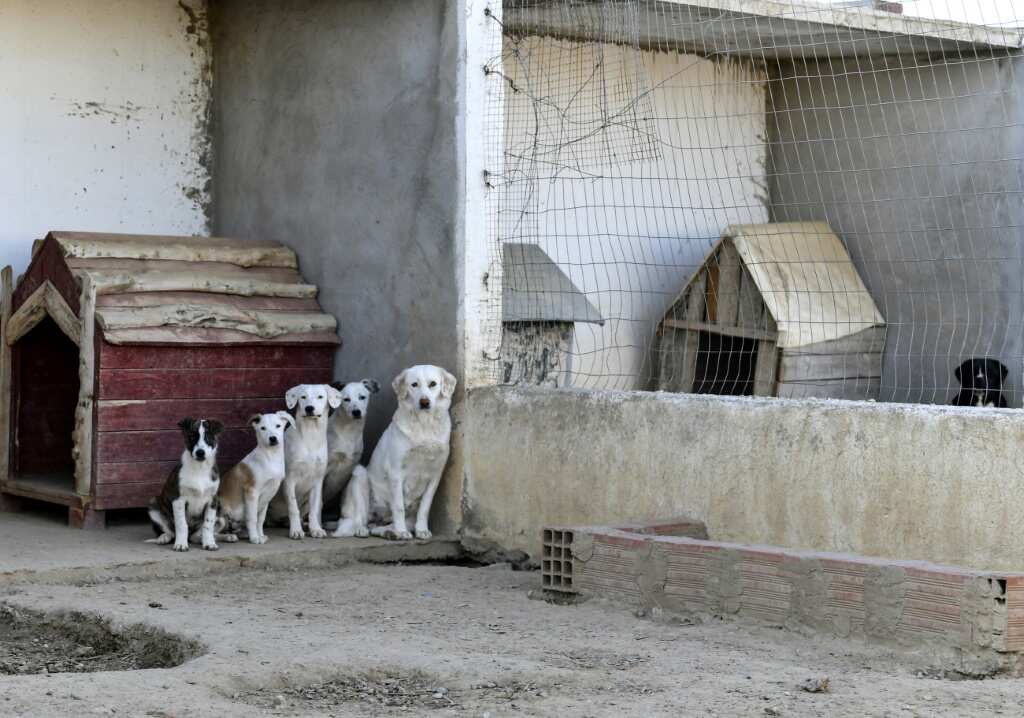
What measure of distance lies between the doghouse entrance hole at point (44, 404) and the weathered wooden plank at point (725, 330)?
444 centimetres

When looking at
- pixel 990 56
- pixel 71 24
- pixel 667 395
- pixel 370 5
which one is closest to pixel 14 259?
pixel 71 24

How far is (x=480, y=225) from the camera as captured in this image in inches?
318

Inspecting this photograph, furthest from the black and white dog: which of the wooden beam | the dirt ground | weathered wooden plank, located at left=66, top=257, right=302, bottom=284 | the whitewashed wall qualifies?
the wooden beam

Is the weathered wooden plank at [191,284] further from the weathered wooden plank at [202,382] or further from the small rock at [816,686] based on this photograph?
the small rock at [816,686]

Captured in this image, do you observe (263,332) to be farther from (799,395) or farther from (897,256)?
(897,256)

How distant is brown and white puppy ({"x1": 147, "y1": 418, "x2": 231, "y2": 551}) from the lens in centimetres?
735

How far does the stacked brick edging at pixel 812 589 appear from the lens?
510cm

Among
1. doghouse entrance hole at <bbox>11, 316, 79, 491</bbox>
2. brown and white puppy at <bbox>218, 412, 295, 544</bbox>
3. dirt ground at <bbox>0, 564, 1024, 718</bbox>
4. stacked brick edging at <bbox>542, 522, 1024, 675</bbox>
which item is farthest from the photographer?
doghouse entrance hole at <bbox>11, 316, 79, 491</bbox>

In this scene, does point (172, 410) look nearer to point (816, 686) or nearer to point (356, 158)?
point (356, 158)

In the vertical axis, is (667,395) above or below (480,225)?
below

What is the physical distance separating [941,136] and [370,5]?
4.56 metres

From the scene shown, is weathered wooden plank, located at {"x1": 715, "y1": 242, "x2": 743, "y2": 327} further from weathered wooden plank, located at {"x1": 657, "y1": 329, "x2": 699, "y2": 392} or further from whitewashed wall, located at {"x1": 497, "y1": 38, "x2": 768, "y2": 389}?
whitewashed wall, located at {"x1": 497, "y1": 38, "x2": 768, "y2": 389}

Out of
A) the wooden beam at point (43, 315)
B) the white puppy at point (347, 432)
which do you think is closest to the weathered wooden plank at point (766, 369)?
the white puppy at point (347, 432)

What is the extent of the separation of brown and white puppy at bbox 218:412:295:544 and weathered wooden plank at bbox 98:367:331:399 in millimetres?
512
